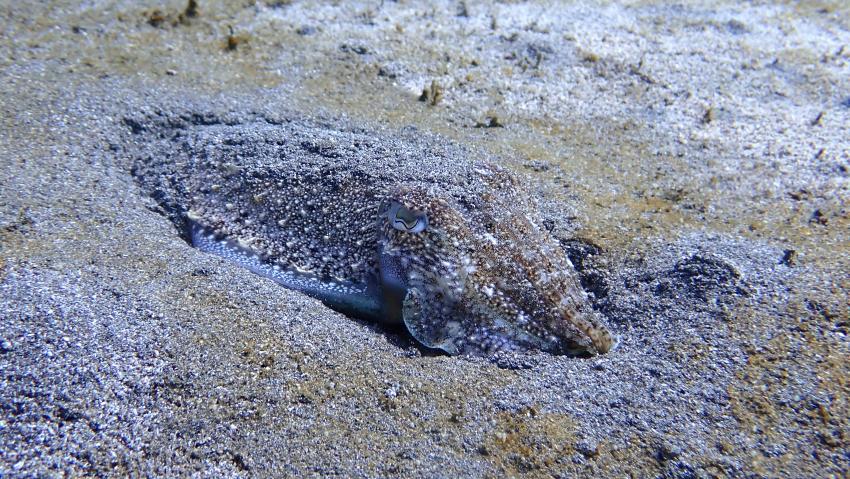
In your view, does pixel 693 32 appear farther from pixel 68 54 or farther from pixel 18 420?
pixel 18 420

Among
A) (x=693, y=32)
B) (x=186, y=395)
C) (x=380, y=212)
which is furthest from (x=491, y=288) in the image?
(x=693, y=32)

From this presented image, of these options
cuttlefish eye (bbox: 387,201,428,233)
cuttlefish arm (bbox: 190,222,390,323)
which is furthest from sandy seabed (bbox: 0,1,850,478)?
cuttlefish eye (bbox: 387,201,428,233)

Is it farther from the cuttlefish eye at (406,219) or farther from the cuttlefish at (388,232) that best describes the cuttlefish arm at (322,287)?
the cuttlefish eye at (406,219)

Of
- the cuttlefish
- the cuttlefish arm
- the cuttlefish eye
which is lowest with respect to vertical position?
the cuttlefish arm

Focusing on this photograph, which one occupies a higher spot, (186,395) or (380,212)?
(380,212)

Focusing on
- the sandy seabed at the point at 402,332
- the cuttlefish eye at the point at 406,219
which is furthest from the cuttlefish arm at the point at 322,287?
the cuttlefish eye at the point at 406,219

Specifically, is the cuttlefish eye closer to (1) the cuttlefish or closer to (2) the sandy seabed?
(1) the cuttlefish

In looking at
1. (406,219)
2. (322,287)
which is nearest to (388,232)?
(406,219)
